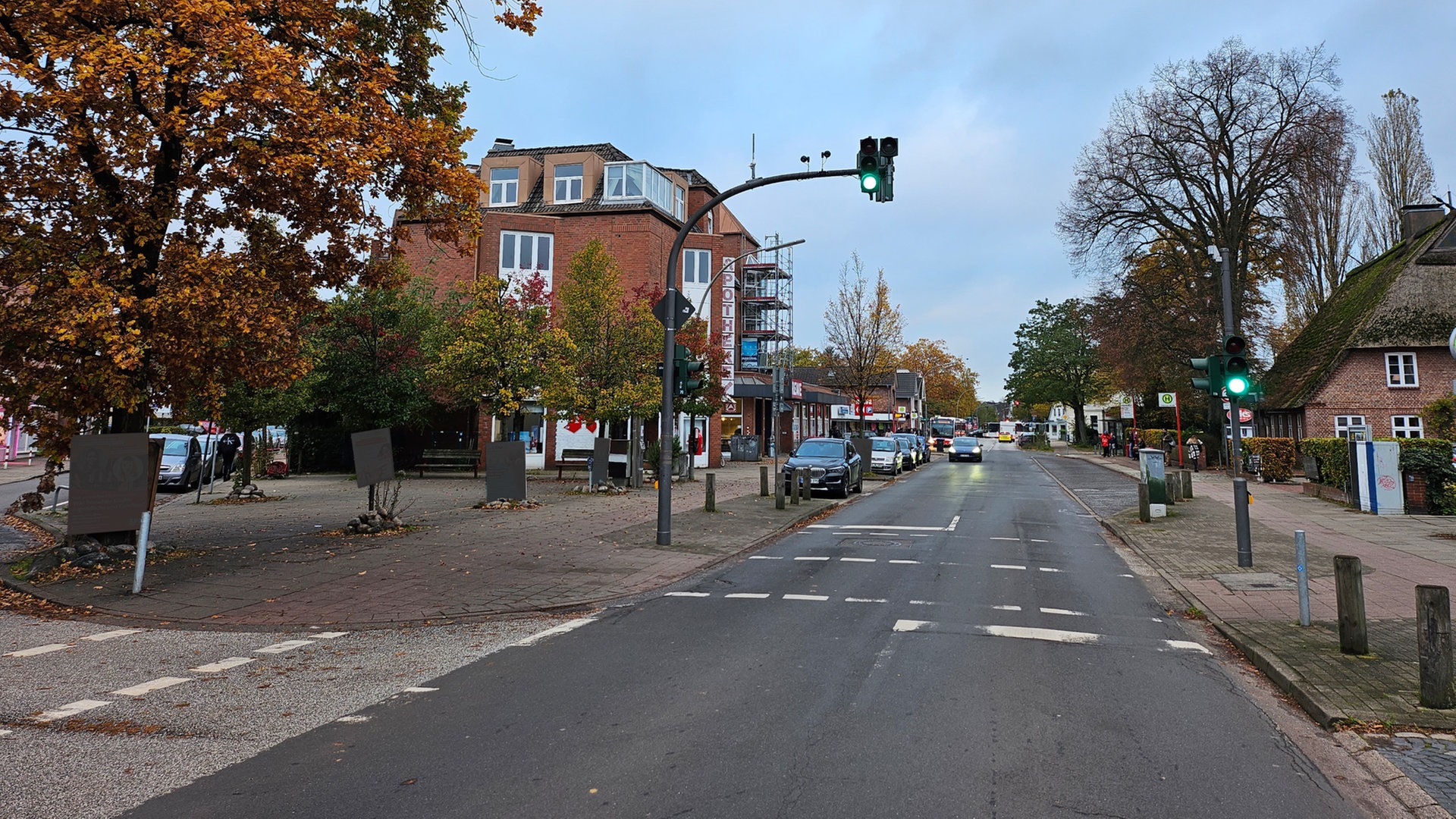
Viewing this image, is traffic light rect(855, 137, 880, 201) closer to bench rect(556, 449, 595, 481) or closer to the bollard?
→ the bollard

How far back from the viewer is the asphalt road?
146 inches

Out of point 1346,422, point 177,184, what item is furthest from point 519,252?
point 1346,422

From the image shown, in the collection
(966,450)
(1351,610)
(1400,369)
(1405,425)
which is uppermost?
(1400,369)

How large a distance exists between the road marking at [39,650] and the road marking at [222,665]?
1526 millimetres

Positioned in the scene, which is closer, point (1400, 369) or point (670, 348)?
point (670, 348)

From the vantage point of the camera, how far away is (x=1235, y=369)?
1074cm

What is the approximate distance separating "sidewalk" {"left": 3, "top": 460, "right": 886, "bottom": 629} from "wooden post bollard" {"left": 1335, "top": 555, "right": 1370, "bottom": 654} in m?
6.46

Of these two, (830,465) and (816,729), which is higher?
(830,465)

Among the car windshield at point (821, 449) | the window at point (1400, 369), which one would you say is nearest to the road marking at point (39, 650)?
the car windshield at point (821, 449)

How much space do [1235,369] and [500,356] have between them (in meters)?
15.2

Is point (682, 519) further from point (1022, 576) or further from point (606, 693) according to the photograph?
point (606, 693)

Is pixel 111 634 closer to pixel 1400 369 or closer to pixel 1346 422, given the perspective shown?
pixel 1346 422

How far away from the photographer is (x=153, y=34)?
316 inches

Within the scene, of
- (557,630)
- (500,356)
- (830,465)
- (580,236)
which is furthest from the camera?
(580,236)
